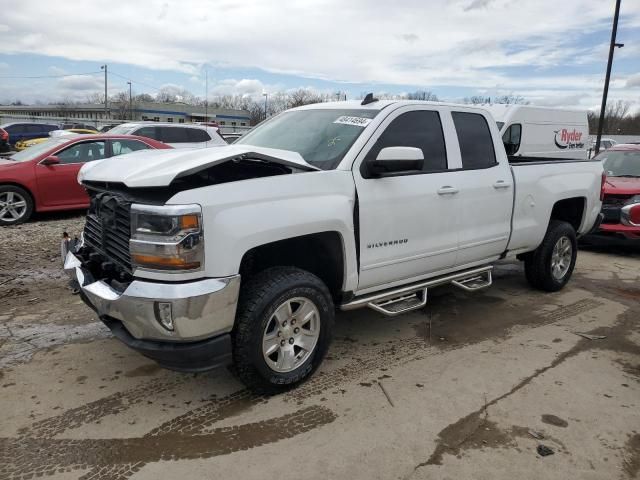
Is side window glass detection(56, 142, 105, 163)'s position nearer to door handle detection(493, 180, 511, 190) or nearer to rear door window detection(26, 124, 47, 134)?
door handle detection(493, 180, 511, 190)

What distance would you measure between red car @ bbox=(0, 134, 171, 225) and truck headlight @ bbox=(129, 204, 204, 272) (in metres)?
6.65

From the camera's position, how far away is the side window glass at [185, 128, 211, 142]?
47.4 ft

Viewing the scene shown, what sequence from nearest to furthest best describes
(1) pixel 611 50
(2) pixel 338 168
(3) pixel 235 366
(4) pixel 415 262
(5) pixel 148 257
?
(5) pixel 148 257, (3) pixel 235 366, (2) pixel 338 168, (4) pixel 415 262, (1) pixel 611 50

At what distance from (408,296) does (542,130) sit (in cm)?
1153

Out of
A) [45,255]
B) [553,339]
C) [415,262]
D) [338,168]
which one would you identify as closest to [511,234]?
[553,339]

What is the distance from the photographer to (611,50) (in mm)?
16203

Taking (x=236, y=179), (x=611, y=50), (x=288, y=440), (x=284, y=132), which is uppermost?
(x=611, y=50)

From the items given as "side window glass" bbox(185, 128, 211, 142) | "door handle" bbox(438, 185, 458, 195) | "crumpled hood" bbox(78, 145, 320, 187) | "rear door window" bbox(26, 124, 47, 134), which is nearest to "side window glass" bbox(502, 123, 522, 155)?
"side window glass" bbox(185, 128, 211, 142)

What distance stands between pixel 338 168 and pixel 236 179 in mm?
752

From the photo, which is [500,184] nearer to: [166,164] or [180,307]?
[166,164]

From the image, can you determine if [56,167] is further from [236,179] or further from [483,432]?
[483,432]

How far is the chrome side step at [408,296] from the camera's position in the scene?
3.92m

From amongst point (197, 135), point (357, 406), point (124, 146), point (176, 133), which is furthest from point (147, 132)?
point (357, 406)

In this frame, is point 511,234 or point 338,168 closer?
point 338,168
